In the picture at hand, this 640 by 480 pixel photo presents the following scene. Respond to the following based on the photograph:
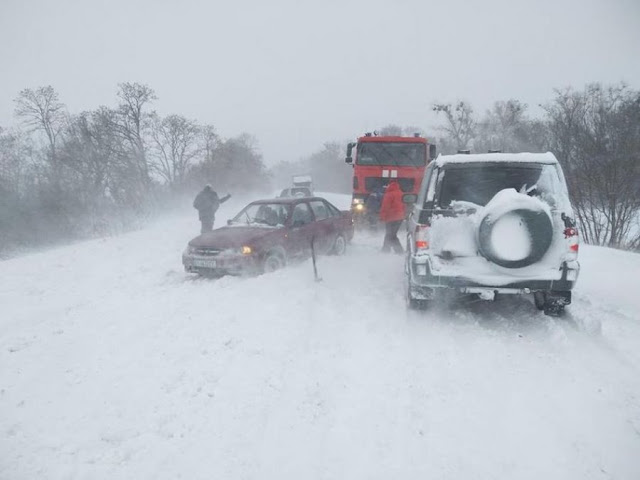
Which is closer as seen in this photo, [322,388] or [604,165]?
[322,388]

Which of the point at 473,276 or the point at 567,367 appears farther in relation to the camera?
the point at 473,276

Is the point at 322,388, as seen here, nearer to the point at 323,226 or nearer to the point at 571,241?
the point at 571,241

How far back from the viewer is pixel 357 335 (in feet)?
14.9

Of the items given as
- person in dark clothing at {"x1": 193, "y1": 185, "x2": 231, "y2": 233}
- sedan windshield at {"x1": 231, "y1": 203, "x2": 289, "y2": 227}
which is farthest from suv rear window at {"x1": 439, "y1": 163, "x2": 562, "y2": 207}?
person in dark clothing at {"x1": 193, "y1": 185, "x2": 231, "y2": 233}

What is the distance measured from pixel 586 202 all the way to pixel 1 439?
15862mm

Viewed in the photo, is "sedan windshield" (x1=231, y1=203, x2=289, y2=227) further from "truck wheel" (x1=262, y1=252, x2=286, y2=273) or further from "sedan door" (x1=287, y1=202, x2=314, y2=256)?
"truck wheel" (x1=262, y1=252, x2=286, y2=273)

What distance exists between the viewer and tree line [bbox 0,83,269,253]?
2345cm

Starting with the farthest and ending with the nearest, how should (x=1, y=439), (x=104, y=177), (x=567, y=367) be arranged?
(x=104, y=177)
(x=567, y=367)
(x=1, y=439)

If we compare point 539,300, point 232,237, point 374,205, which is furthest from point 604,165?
point 232,237

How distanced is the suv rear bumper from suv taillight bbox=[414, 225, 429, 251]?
0.21 meters

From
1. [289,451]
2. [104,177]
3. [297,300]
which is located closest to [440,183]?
[297,300]

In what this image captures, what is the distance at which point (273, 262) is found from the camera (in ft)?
24.9

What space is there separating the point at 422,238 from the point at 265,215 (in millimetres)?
4446

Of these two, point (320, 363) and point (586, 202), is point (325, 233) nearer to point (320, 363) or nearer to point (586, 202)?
point (320, 363)
